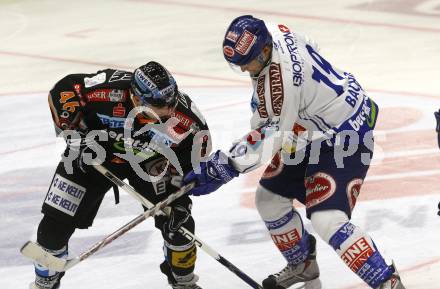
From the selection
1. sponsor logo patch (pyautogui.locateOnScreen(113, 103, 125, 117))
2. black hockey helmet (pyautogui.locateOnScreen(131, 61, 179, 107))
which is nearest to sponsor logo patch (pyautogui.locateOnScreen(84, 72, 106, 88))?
sponsor logo patch (pyautogui.locateOnScreen(113, 103, 125, 117))

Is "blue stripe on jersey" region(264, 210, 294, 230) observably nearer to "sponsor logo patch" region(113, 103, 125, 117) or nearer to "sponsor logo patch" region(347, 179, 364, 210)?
"sponsor logo patch" region(347, 179, 364, 210)

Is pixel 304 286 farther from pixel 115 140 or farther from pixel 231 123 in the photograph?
pixel 231 123

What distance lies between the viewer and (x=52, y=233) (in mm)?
5406

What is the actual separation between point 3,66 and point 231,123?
302cm

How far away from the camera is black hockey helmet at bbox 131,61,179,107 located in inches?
200

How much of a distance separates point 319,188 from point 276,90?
22.1 inches

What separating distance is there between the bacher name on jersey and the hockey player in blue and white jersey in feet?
0.85

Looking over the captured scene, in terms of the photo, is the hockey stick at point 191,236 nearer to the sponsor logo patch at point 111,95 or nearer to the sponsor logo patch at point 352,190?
the sponsor logo patch at point 111,95

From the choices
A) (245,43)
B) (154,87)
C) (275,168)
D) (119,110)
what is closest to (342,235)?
(275,168)

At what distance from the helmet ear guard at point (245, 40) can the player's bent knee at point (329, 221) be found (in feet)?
2.59

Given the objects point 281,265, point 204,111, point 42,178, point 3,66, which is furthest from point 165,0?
point 281,265

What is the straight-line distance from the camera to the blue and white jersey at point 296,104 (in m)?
4.96

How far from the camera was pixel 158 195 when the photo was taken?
551 centimetres

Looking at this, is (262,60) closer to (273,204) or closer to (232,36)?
(232,36)
